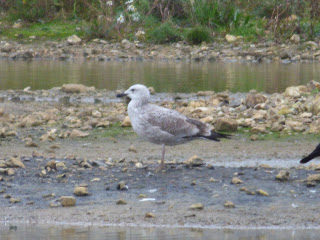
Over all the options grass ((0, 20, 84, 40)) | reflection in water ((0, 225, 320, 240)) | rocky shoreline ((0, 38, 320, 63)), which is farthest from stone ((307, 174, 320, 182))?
grass ((0, 20, 84, 40))

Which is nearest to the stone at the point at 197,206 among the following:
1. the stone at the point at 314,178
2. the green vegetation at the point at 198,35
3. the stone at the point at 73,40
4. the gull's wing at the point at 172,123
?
the stone at the point at 314,178

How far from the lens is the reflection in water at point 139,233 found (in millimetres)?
5797

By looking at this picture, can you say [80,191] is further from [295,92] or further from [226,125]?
[295,92]

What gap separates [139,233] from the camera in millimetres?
5957

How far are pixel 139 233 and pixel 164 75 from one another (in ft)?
37.9

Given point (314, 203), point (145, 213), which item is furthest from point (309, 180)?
point (145, 213)

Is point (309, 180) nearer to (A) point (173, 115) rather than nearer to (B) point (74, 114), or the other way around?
(A) point (173, 115)

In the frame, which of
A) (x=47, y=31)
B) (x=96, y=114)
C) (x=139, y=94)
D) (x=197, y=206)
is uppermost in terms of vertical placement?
(x=139, y=94)

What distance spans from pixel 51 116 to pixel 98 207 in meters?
4.60

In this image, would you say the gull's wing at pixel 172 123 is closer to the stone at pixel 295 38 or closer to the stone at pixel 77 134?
the stone at pixel 77 134

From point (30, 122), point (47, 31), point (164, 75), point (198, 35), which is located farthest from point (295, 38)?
point (30, 122)

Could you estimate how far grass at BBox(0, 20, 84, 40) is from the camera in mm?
23234

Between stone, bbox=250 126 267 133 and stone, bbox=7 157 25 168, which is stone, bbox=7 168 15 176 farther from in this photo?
stone, bbox=250 126 267 133

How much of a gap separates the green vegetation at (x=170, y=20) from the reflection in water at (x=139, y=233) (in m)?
16.2
